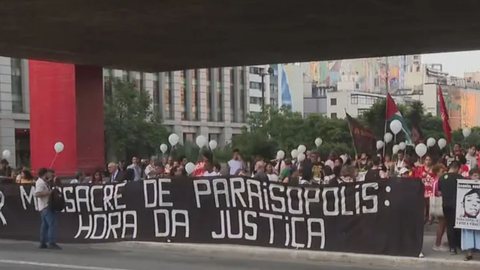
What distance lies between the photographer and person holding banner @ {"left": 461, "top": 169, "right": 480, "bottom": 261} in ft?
39.0

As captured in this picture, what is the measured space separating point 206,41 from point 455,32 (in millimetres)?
7111

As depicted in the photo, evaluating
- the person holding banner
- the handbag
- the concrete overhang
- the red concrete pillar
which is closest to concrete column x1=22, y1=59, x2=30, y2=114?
the red concrete pillar

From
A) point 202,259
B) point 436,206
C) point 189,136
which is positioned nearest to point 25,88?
point 189,136

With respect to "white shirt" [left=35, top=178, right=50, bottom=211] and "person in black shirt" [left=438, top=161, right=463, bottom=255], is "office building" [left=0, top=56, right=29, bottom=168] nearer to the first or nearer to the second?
"white shirt" [left=35, top=178, right=50, bottom=211]

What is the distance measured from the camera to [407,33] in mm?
20625

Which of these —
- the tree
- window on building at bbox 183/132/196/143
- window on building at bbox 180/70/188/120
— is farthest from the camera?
window on building at bbox 180/70/188/120

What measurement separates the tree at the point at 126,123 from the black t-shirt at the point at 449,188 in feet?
160

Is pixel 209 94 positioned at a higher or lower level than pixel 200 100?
higher

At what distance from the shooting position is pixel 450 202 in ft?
40.3

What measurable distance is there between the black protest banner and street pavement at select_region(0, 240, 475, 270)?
1.20 ft

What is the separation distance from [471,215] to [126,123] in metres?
51.1

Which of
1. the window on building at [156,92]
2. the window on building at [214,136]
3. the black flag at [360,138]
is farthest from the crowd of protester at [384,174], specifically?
the window on building at [214,136]

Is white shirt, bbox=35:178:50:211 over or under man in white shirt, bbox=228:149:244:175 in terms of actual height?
under

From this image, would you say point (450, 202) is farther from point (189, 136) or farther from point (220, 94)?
point (220, 94)
